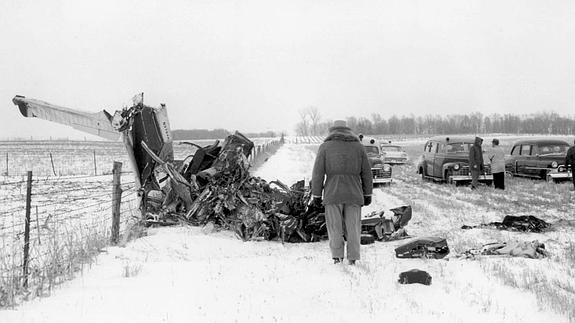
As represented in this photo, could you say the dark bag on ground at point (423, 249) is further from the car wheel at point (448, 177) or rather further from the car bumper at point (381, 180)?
the car wheel at point (448, 177)

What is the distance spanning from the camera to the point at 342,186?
6.65 m

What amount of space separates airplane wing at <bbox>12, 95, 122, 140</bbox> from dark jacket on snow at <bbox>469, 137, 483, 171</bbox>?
41.4ft

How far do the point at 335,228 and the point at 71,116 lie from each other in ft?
19.1

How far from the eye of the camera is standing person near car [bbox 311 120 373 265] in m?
6.64

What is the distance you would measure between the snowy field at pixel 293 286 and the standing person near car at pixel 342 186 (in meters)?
0.34

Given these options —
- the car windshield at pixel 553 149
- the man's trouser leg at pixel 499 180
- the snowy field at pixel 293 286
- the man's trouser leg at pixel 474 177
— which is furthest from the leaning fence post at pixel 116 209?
the car windshield at pixel 553 149

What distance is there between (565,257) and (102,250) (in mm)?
6146

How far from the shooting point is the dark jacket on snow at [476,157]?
18016 millimetres

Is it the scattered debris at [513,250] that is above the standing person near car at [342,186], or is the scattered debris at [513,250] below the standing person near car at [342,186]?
below

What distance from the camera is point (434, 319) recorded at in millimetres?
4672

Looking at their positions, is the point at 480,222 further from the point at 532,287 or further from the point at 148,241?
the point at 148,241

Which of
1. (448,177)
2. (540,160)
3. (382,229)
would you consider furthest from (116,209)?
(540,160)

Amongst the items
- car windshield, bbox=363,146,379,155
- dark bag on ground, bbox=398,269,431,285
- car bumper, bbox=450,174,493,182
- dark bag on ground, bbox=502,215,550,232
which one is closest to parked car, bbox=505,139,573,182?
car bumper, bbox=450,174,493,182

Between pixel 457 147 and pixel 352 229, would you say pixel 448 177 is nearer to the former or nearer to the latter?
pixel 457 147
